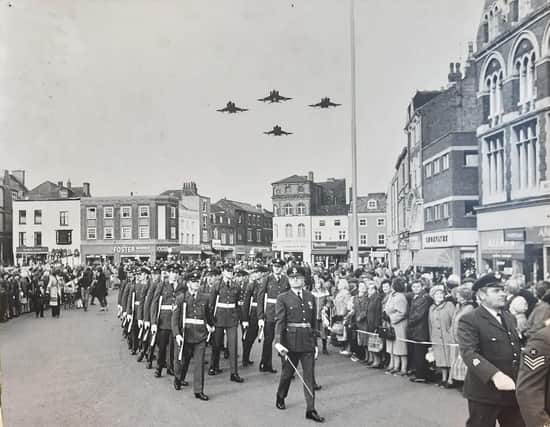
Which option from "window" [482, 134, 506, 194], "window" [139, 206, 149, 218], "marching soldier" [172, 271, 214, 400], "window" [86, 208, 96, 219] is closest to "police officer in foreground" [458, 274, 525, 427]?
"window" [482, 134, 506, 194]

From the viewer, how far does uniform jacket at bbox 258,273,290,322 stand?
31.6ft

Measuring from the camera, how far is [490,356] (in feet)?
14.3

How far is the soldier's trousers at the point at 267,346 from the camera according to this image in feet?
30.7

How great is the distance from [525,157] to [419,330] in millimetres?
2933

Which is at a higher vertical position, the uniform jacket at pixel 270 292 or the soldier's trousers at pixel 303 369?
the uniform jacket at pixel 270 292

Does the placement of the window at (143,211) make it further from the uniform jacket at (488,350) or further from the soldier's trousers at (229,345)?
the uniform jacket at (488,350)

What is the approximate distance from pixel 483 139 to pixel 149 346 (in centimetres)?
645

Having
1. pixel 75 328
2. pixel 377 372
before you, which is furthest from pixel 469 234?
pixel 75 328

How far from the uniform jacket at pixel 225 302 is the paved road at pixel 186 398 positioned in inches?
33.2

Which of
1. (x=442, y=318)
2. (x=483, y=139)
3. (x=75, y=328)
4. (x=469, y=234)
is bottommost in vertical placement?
(x=75, y=328)

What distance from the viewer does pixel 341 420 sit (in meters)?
6.32

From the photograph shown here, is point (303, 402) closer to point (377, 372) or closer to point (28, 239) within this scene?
point (377, 372)

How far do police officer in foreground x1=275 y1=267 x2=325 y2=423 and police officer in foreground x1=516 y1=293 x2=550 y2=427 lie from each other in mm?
3303

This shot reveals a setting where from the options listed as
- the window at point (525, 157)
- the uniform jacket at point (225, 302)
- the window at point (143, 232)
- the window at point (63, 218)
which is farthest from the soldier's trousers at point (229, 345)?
the window at point (143, 232)
